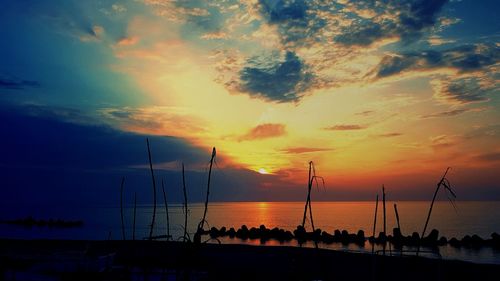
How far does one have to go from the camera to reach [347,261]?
19625 millimetres

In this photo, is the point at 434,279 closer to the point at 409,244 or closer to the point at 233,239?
the point at 409,244

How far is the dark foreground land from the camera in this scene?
1201 cm

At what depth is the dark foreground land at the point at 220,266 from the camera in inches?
473

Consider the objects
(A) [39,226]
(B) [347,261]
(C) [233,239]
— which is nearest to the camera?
(B) [347,261]

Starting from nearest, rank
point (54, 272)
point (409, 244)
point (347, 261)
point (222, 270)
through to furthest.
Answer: point (54, 272) < point (222, 270) < point (347, 261) < point (409, 244)

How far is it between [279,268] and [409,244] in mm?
30048

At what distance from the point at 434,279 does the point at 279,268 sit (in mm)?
6132

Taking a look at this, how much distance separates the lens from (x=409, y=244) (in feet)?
139

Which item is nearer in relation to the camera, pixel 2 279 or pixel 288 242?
pixel 2 279

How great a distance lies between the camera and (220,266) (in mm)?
17656

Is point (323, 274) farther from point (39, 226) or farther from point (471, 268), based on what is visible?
point (39, 226)

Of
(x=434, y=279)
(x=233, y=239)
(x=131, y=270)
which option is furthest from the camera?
(x=233, y=239)

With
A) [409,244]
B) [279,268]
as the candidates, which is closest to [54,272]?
[279,268]

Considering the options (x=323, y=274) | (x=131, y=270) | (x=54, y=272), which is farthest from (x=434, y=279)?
(x=54, y=272)
